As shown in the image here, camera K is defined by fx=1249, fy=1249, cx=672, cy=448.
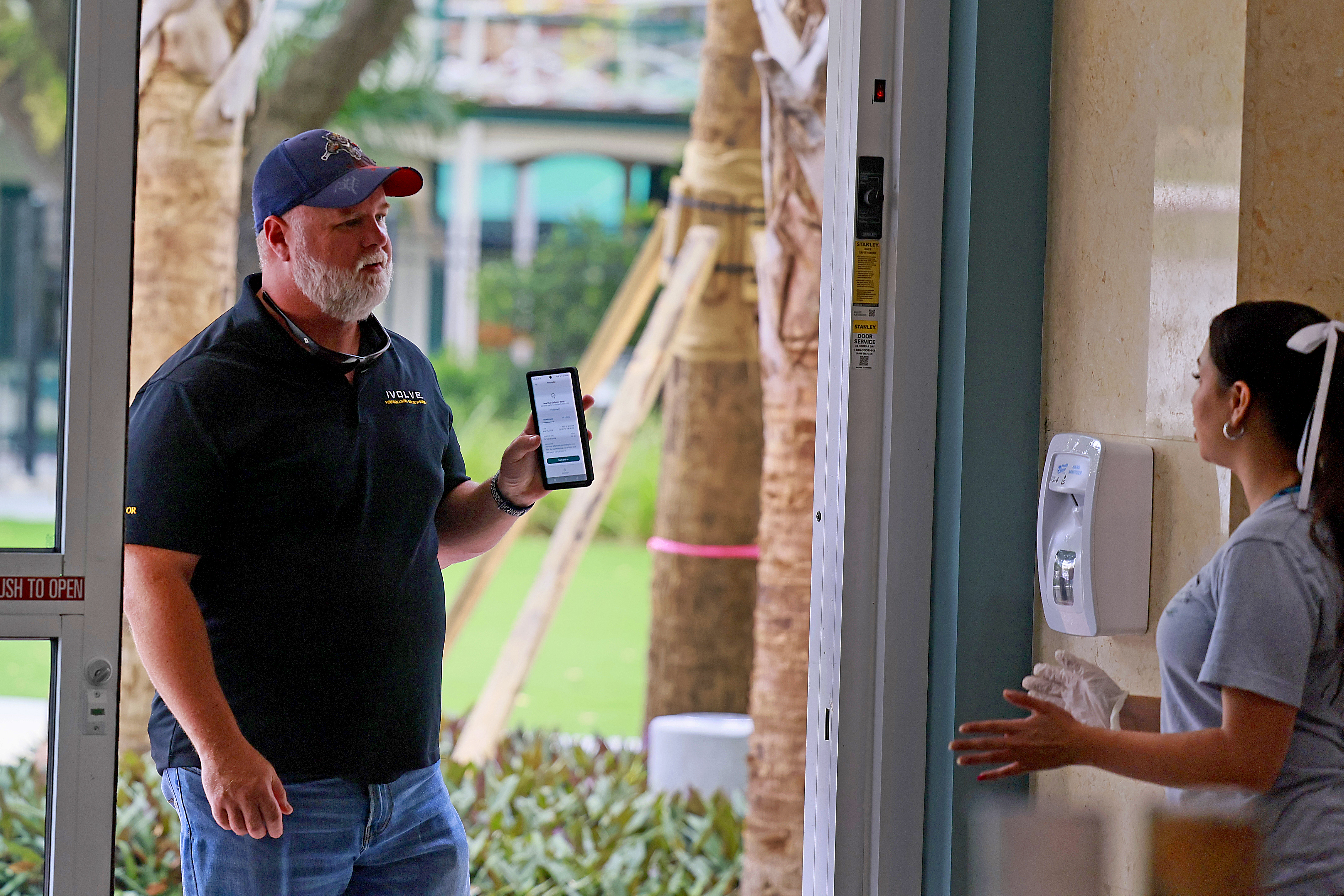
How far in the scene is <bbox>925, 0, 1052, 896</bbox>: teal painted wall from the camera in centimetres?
197

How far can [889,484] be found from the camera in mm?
2012

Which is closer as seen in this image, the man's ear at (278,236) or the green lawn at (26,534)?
the green lawn at (26,534)

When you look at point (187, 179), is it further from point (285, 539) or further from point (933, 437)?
point (933, 437)

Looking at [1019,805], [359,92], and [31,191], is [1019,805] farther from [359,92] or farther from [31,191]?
[359,92]

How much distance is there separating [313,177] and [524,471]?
601mm

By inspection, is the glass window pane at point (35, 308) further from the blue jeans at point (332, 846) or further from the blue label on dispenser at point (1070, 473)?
the blue label on dispenser at point (1070, 473)

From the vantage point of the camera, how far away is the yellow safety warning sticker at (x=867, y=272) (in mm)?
2016

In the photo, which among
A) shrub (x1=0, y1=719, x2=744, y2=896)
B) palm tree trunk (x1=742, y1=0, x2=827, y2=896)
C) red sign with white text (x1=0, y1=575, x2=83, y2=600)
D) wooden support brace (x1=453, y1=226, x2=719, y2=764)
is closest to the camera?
red sign with white text (x1=0, y1=575, x2=83, y2=600)

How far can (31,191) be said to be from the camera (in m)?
1.78

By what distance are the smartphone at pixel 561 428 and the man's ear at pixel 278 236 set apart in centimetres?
45

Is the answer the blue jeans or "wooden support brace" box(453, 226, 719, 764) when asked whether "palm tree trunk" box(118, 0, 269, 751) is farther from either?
the blue jeans

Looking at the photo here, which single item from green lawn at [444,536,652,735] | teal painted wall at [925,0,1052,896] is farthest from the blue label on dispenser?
green lawn at [444,536,652,735]

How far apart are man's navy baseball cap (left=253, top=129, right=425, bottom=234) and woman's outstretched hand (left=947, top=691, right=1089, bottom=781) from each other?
50.1 inches

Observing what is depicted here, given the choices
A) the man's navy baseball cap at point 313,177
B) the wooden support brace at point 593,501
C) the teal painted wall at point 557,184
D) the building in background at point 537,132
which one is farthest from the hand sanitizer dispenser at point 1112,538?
the teal painted wall at point 557,184
